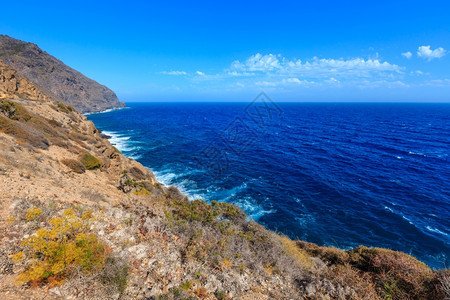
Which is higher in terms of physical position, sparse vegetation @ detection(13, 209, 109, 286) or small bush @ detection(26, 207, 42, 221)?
small bush @ detection(26, 207, 42, 221)

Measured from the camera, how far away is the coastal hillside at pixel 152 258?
608 cm

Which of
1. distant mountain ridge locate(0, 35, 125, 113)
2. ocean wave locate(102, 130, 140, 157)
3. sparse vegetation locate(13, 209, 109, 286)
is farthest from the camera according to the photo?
distant mountain ridge locate(0, 35, 125, 113)

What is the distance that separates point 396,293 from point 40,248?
1287 cm

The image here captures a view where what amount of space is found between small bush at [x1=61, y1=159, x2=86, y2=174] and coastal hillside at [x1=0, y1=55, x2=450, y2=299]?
350 cm

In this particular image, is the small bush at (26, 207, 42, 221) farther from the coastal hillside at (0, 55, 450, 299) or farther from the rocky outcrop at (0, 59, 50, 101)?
the rocky outcrop at (0, 59, 50, 101)

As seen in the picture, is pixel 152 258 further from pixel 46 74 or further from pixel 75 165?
pixel 46 74

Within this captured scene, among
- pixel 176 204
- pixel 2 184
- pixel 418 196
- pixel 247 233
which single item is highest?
pixel 2 184

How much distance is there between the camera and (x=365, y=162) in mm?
39031

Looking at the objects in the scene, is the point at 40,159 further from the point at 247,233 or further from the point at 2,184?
the point at 247,233

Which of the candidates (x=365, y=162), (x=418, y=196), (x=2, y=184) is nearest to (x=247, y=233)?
(x=2, y=184)

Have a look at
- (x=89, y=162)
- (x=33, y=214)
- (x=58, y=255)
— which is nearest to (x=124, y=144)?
(x=89, y=162)

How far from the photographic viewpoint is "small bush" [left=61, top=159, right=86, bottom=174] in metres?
16.5

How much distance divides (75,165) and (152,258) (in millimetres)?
13761

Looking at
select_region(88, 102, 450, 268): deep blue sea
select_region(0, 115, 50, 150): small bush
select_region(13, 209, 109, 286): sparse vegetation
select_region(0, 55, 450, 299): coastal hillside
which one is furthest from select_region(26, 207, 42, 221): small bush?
select_region(88, 102, 450, 268): deep blue sea
